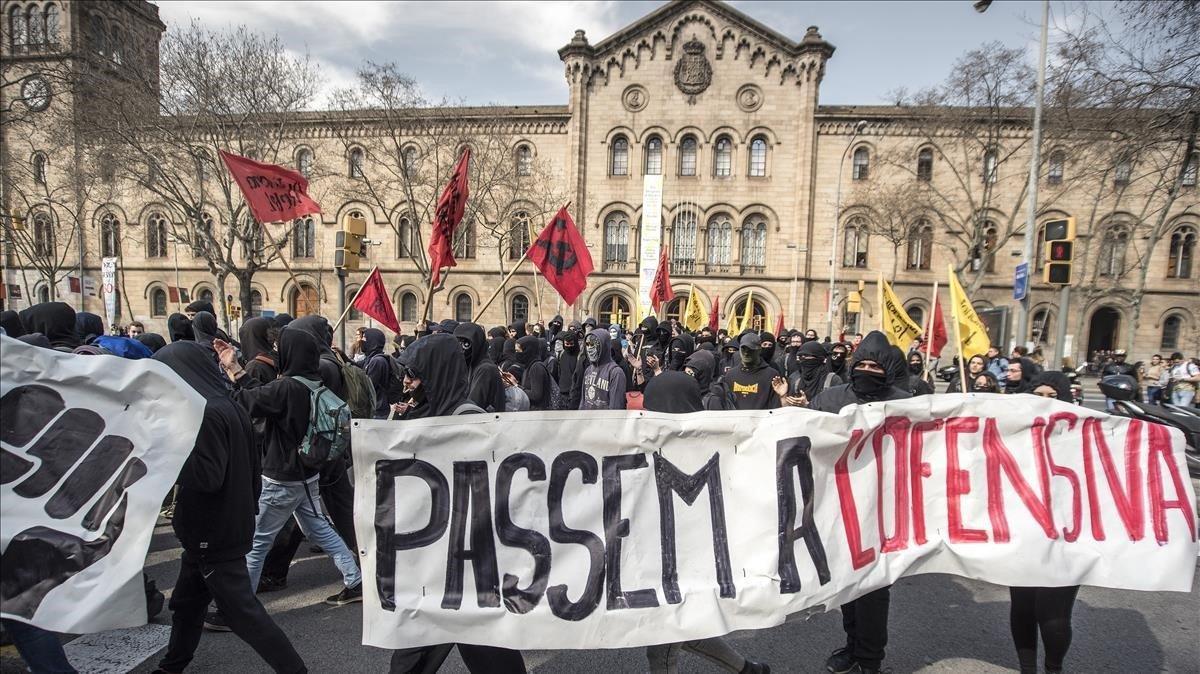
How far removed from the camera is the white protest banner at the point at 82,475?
7.35 ft

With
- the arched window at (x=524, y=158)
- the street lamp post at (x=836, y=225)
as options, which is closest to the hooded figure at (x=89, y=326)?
the arched window at (x=524, y=158)

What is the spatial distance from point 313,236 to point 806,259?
2707 cm

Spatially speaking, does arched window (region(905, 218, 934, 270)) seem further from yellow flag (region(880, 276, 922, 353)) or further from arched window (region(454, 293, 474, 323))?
arched window (region(454, 293, 474, 323))

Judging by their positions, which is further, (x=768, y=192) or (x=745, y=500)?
(x=768, y=192)

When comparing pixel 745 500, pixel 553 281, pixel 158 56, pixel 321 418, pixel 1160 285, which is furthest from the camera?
pixel 1160 285

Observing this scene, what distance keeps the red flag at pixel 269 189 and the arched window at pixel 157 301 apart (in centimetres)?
3344

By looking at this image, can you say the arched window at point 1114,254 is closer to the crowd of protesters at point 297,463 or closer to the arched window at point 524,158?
the arched window at point 524,158

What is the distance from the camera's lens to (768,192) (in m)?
30.0

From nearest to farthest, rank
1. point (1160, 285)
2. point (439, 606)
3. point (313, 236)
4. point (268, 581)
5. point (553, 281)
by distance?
point (439, 606), point (268, 581), point (553, 281), point (1160, 285), point (313, 236)

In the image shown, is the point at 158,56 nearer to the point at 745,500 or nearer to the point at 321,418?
the point at 321,418

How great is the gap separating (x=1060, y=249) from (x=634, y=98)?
24.8 m

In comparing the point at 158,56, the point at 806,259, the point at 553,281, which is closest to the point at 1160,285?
the point at 806,259

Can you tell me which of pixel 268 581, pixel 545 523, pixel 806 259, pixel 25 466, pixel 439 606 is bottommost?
pixel 268 581

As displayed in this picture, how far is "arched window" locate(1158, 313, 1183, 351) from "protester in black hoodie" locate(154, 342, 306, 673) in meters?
39.9
